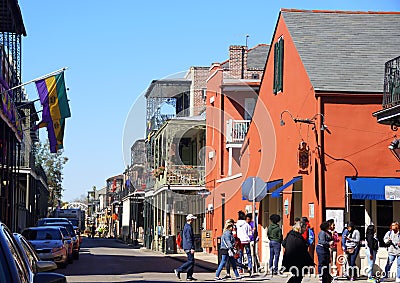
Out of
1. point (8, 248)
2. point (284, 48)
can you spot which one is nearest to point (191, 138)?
point (284, 48)

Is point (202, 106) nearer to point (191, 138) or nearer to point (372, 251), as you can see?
point (191, 138)

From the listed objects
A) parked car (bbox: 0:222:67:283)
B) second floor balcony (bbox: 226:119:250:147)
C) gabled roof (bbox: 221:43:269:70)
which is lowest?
parked car (bbox: 0:222:67:283)

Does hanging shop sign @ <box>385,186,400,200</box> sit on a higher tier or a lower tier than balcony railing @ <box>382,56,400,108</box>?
lower

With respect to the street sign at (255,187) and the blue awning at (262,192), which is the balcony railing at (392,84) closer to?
the street sign at (255,187)

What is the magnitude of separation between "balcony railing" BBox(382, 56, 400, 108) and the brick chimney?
20.0m

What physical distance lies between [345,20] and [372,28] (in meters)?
1.00

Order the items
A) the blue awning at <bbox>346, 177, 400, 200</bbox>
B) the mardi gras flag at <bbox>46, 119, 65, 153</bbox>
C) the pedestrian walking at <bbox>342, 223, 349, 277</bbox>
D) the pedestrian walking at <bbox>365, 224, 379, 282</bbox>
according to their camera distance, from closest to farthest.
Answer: the pedestrian walking at <bbox>365, 224, 379, 282</bbox>
the pedestrian walking at <bbox>342, 223, 349, 277</bbox>
the blue awning at <bbox>346, 177, 400, 200</bbox>
the mardi gras flag at <bbox>46, 119, 65, 153</bbox>

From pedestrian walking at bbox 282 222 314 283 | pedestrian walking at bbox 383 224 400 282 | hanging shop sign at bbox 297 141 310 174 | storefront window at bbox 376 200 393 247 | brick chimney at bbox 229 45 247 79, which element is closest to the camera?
pedestrian walking at bbox 282 222 314 283

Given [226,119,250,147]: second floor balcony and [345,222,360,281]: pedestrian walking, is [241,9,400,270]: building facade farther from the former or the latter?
[226,119,250,147]: second floor balcony

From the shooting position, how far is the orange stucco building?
23.7 meters

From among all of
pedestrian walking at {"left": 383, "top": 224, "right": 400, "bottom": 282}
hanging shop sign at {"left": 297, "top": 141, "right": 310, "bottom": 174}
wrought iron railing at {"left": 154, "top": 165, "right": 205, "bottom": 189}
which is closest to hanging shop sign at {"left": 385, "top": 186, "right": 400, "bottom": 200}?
pedestrian walking at {"left": 383, "top": 224, "right": 400, "bottom": 282}

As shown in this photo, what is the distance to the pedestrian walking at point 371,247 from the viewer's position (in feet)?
71.9

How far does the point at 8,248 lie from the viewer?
601cm

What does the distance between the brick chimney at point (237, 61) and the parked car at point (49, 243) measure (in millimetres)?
16607
